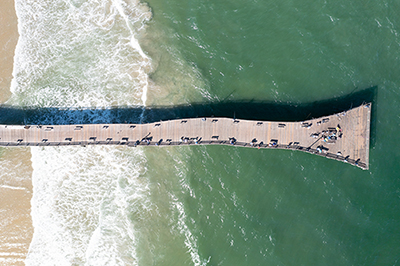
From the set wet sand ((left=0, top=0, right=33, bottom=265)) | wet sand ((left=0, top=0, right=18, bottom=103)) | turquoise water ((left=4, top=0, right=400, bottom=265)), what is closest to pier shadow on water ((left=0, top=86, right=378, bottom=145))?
turquoise water ((left=4, top=0, right=400, bottom=265))

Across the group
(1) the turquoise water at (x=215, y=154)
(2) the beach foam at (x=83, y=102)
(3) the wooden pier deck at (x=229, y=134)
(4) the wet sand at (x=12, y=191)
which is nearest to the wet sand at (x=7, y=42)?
(4) the wet sand at (x=12, y=191)

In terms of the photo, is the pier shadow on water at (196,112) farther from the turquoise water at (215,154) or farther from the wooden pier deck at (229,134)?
the wooden pier deck at (229,134)

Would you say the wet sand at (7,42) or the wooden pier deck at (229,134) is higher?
the wet sand at (7,42)

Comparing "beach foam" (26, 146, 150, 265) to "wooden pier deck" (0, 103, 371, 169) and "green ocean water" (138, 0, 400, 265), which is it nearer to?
"wooden pier deck" (0, 103, 371, 169)

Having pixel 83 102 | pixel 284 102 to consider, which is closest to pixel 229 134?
pixel 284 102

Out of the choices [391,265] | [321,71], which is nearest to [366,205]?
[391,265]

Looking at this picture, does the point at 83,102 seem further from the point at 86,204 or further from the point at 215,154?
the point at 215,154
